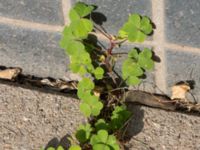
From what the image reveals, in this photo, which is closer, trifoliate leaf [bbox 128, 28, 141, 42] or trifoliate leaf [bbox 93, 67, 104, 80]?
trifoliate leaf [bbox 128, 28, 141, 42]

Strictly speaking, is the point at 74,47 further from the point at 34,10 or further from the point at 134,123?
the point at 134,123

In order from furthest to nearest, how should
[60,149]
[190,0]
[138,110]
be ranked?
[138,110] → [60,149] → [190,0]

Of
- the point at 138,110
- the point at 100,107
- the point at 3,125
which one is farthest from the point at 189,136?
the point at 3,125

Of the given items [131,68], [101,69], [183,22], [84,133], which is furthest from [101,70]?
[183,22]

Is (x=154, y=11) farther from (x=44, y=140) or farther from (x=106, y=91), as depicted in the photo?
(x=44, y=140)

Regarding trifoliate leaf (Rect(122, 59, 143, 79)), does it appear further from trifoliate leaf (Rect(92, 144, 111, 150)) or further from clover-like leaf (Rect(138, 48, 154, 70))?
trifoliate leaf (Rect(92, 144, 111, 150))

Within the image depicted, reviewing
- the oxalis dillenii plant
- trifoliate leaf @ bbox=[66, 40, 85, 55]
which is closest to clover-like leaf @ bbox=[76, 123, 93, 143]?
the oxalis dillenii plant
